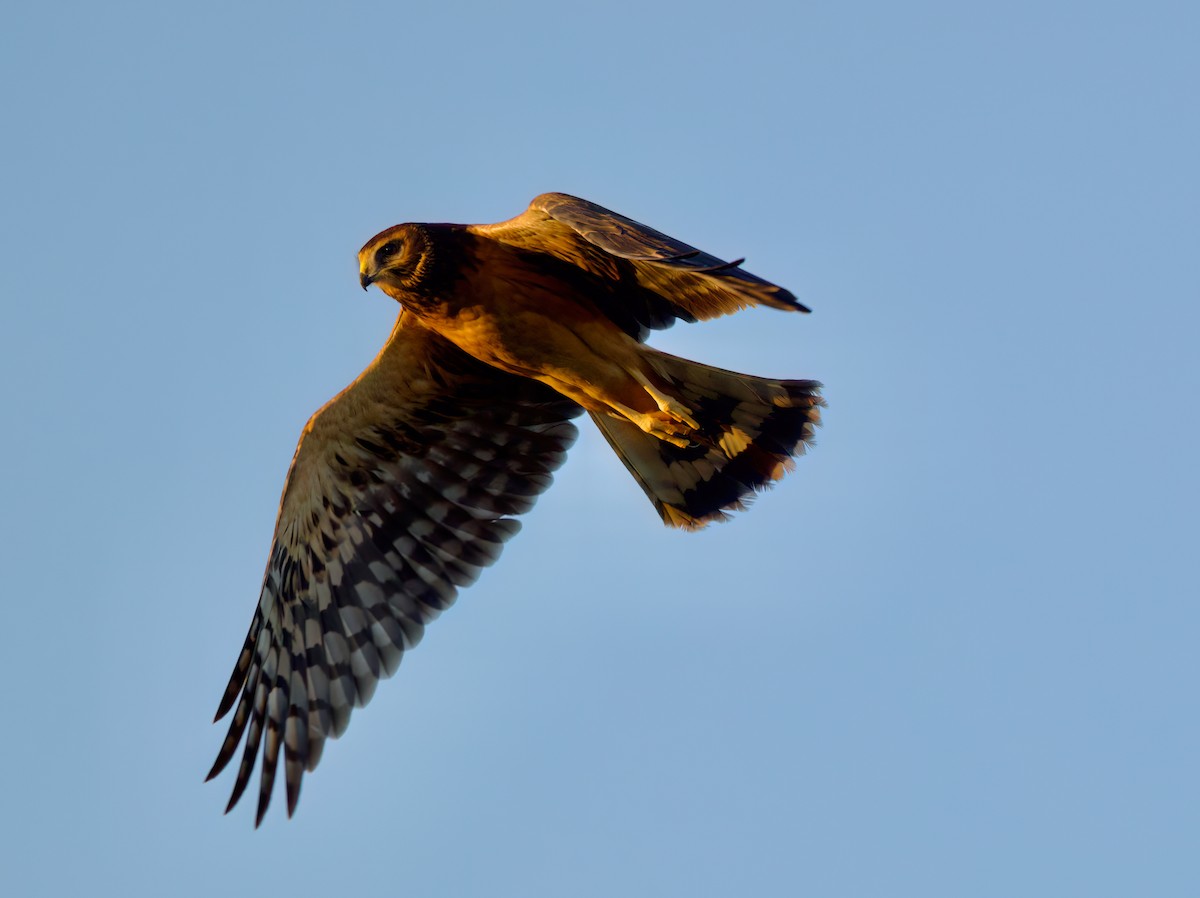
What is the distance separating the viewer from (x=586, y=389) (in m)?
7.29

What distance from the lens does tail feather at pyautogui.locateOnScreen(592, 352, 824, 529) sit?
734cm

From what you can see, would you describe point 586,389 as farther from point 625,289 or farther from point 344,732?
point 344,732

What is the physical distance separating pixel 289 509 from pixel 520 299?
2.18 m

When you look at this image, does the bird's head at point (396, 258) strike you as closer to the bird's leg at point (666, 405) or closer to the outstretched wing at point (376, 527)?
A: the outstretched wing at point (376, 527)

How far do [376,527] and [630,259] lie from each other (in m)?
3.20

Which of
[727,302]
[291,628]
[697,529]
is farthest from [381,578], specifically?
[727,302]

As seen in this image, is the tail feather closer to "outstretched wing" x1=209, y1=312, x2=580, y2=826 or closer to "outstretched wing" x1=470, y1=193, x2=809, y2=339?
"outstretched wing" x1=470, y1=193, x2=809, y2=339

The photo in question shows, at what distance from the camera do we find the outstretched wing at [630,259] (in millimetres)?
5703

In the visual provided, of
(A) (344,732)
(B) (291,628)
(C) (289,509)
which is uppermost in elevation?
(C) (289,509)

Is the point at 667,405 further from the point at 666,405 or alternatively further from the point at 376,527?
the point at 376,527

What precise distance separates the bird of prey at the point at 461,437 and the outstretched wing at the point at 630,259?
1 centimetres

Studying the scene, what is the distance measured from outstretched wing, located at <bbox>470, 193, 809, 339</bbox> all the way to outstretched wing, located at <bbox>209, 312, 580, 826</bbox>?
104cm

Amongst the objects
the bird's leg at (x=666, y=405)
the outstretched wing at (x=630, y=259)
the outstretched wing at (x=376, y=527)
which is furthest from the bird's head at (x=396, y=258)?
the bird's leg at (x=666, y=405)

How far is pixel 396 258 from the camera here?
279 inches
